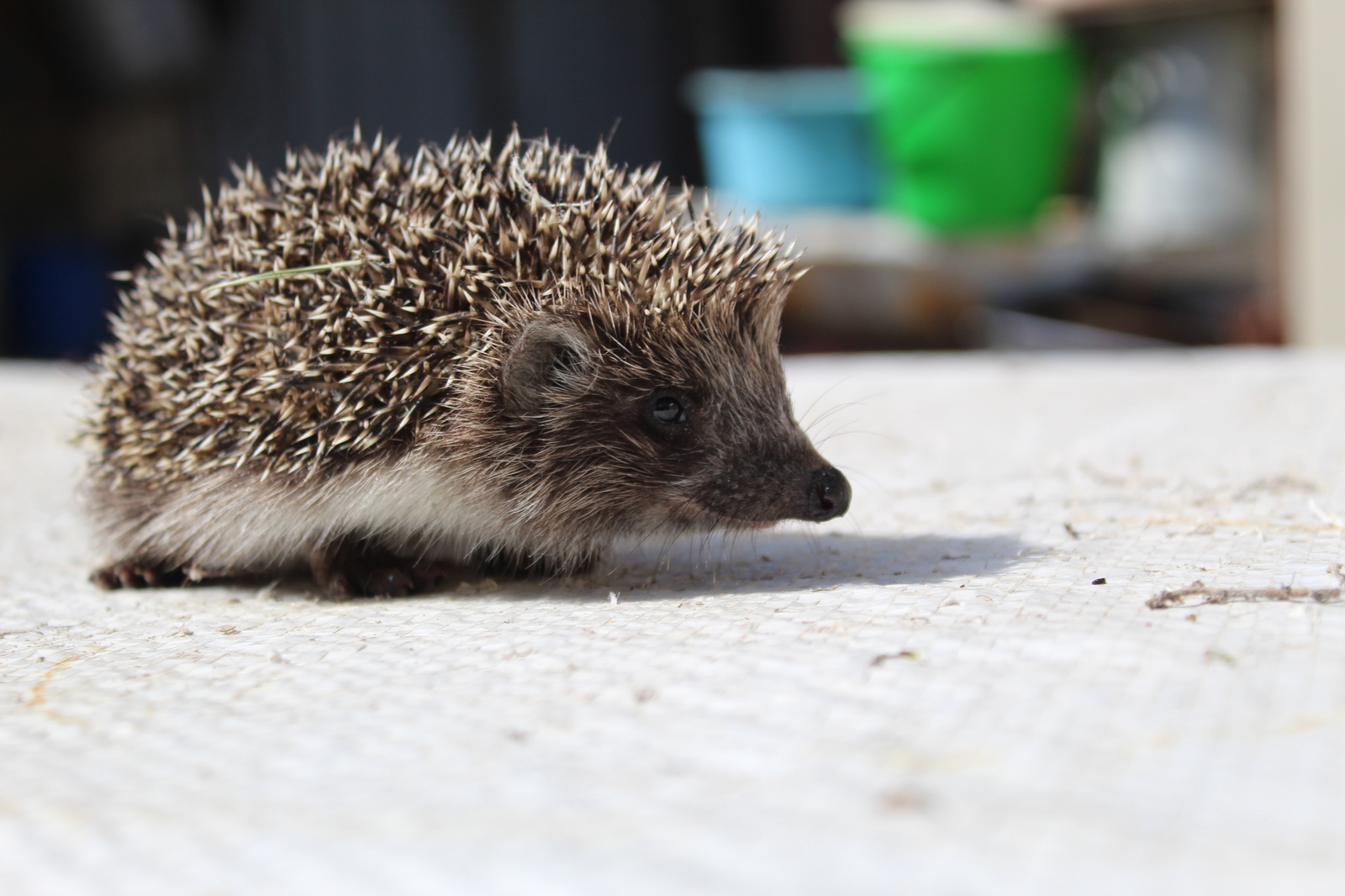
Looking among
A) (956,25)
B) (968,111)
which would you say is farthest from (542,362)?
(956,25)

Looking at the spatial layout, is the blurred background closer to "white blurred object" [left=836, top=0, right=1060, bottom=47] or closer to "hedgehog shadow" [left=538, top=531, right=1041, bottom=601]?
"white blurred object" [left=836, top=0, right=1060, bottom=47]

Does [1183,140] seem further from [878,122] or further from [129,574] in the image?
[129,574]

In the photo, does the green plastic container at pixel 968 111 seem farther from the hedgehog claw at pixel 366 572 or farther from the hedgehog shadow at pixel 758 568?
the hedgehog claw at pixel 366 572

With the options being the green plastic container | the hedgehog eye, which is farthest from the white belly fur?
the green plastic container

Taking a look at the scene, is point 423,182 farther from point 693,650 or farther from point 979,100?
point 979,100

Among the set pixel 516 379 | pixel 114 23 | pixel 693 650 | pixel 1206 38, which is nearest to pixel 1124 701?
pixel 693 650

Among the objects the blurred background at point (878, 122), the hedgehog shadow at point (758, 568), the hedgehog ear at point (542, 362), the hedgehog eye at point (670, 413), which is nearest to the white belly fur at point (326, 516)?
the hedgehog shadow at point (758, 568)
